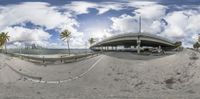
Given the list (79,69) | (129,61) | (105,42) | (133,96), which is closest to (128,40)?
(105,42)

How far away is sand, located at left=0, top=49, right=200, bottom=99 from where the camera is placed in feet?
198

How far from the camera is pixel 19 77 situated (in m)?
80.8

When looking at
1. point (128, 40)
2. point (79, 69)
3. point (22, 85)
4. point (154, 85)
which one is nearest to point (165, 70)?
point (154, 85)

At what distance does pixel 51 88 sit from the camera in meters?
67.9

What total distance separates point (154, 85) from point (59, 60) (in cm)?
3503

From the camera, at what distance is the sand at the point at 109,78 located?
6042 cm

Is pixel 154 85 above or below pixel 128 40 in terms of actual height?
below

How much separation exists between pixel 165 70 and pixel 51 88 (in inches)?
1193

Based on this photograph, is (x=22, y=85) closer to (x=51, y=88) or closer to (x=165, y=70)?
(x=51, y=88)

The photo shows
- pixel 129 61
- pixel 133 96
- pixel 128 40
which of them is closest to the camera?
pixel 133 96

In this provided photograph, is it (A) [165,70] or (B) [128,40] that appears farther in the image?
(B) [128,40]

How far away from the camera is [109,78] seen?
75.6 metres

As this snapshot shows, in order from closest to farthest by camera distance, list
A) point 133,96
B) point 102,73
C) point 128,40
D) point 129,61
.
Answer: point 133,96, point 102,73, point 129,61, point 128,40

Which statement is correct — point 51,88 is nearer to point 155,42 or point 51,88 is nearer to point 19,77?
point 19,77
